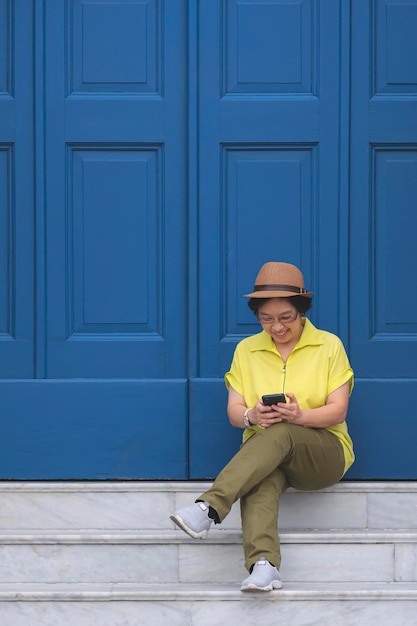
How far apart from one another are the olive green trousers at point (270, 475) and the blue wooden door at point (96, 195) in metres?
0.53

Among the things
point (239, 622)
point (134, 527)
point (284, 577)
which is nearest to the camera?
point (239, 622)

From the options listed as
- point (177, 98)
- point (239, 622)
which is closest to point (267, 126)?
point (177, 98)

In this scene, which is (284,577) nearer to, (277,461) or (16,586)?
(277,461)

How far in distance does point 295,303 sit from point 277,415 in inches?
15.7

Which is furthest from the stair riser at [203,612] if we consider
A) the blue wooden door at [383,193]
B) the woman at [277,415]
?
the blue wooden door at [383,193]

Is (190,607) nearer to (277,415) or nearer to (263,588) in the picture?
(263,588)

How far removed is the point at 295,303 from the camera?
395 cm

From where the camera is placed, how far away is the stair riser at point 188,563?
3.80 metres

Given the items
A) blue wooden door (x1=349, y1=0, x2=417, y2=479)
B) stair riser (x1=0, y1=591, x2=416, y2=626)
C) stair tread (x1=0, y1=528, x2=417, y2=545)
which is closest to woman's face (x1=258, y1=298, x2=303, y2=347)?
blue wooden door (x1=349, y1=0, x2=417, y2=479)

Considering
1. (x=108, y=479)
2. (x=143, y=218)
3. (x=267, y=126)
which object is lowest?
(x=108, y=479)

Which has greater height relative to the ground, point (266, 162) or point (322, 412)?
point (266, 162)

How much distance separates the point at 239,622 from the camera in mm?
3559

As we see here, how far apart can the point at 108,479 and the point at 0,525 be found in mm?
422

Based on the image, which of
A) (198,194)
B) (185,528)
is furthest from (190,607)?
(198,194)
